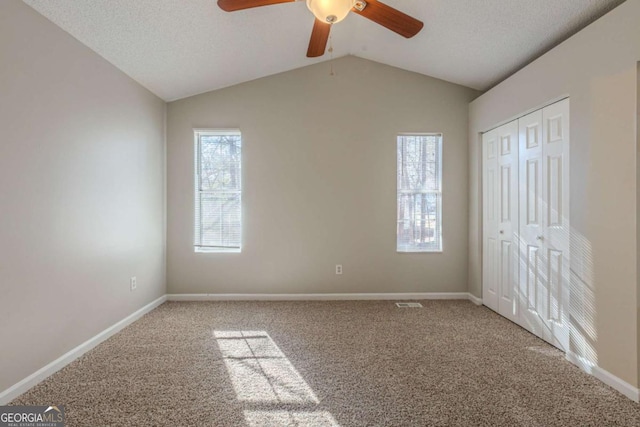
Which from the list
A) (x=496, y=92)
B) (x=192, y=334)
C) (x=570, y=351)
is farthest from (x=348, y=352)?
(x=496, y=92)

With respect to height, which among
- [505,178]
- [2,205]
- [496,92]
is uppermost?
[496,92]

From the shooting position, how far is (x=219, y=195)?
4.14m

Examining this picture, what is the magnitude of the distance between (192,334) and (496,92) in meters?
3.94

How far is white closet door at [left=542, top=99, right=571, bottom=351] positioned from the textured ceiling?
745mm

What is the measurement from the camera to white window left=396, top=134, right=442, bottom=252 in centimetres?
418

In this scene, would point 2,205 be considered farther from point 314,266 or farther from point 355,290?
point 355,290

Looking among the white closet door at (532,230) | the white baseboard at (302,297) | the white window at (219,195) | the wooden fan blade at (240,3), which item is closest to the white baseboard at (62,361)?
the white baseboard at (302,297)

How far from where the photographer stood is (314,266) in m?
4.13

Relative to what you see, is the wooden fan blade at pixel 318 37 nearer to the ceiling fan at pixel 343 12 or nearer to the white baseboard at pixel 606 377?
the ceiling fan at pixel 343 12

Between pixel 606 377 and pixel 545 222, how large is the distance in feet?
3.96

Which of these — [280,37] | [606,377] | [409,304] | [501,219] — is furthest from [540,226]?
[280,37]

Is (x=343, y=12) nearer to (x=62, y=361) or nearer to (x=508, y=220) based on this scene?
(x=508, y=220)

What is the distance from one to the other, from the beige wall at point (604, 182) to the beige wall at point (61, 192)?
3784 millimetres

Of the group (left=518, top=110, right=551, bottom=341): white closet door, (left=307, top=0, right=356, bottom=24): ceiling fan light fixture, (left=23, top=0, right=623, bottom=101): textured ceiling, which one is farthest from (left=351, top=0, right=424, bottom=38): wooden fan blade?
(left=518, top=110, right=551, bottom=341): white closet door
